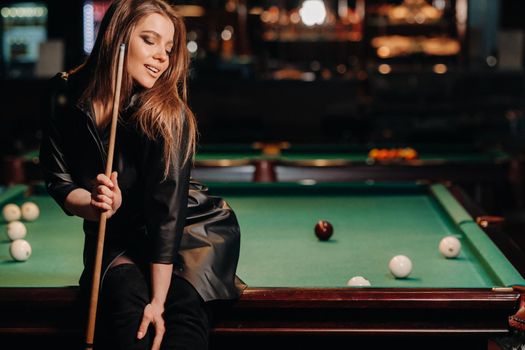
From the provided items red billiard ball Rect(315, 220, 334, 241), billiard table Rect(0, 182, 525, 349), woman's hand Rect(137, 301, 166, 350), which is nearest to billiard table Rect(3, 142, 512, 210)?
billiard table Rect(0, 182, 525, 349)

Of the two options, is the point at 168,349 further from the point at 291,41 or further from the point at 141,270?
the point at 291,41

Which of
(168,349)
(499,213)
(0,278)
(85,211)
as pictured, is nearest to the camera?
(168,349)

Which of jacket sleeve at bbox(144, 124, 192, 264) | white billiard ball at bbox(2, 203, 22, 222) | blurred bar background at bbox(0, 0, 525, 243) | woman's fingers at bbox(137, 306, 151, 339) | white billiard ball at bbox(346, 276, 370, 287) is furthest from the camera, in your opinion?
blurred bar background at bbox(0, 0, 525, 243)

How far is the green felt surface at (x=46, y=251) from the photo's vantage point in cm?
254

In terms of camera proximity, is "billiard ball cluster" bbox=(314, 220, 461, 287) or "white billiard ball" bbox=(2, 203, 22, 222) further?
"white billiard ball" bbox=(2, 203, 22, 222)

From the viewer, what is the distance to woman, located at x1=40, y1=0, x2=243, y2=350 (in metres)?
2.08

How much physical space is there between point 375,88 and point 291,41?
229cm

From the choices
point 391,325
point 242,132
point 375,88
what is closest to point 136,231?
point 391,325

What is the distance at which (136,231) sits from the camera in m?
2.22

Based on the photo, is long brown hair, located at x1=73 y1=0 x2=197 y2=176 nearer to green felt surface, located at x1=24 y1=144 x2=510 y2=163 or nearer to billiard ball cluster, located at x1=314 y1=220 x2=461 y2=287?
billiard ball cluster, located at x1=314 y1=220 x2=461 y2=287

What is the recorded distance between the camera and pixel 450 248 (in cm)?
282

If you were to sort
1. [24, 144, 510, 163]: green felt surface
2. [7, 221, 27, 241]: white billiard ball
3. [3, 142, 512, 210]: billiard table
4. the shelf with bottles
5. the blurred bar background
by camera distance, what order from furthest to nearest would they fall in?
1. the shelf with bottles
2. the blurred bar background
3. [24, 144, 510, 163]: green felt surface
4. [3, 142, 512, 210]: billiard table
5. [7, 221, 27, 241]: white billiard ball

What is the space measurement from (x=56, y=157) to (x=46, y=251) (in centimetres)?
81

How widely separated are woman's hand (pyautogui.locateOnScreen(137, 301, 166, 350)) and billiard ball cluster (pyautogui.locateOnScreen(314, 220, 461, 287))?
60cm
